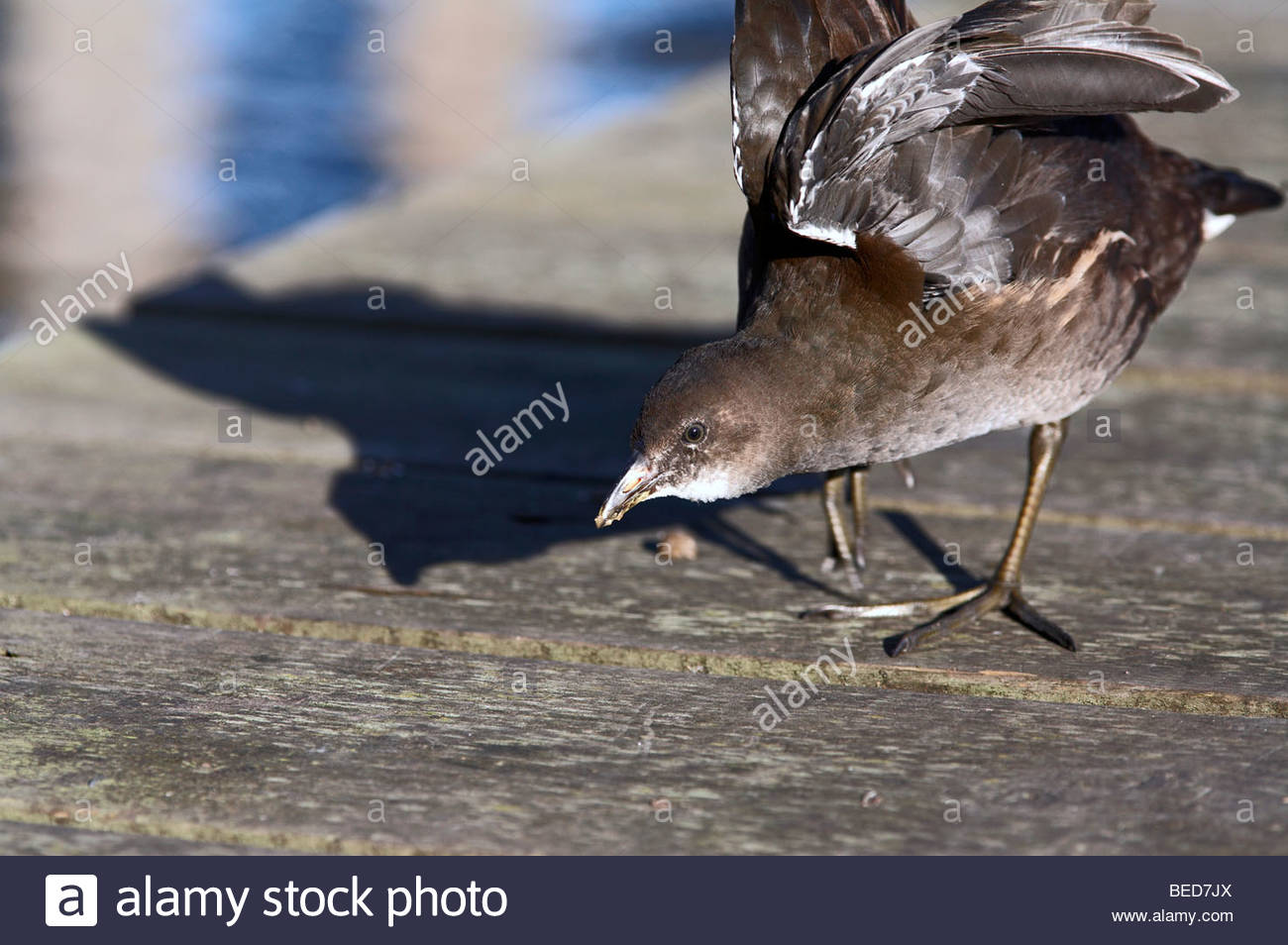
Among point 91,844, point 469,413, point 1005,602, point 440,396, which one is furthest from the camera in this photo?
point 440,396

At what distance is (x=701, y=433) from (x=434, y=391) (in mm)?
2140

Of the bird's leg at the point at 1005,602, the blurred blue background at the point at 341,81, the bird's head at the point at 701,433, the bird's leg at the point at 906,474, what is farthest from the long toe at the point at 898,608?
the blurred blue background at the point at 341,81

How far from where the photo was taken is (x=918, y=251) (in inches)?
145

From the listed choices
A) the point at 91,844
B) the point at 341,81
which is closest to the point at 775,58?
the point at 91,844

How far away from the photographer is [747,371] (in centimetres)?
361

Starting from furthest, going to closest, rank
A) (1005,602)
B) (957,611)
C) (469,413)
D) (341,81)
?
(341,81)
(469,413)
(1005,602)
(957,611)

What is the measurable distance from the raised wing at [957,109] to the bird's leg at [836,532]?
0.66m

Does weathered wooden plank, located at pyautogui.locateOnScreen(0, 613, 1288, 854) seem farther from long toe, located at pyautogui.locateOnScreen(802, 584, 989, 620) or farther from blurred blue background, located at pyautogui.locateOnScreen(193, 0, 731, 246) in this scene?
blurred blue background, located at pyautogui.locateOnScreen(193, 0, 731, 246)

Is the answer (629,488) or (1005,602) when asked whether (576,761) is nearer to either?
(629,488)

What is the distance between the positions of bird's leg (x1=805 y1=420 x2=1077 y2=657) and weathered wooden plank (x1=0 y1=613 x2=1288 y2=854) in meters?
0.33

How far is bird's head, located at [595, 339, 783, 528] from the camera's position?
3533mm

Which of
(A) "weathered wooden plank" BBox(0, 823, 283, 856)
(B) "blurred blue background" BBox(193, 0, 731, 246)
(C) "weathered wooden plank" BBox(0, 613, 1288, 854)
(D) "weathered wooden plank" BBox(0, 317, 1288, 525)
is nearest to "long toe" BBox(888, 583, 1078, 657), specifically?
(C) "weathered wooden plank" BBox(0, 613, 1288, 854)

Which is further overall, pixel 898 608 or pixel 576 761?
pixel 898 608

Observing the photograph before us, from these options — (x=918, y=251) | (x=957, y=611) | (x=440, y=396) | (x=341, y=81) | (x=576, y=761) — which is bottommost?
(x=576, y=761)
